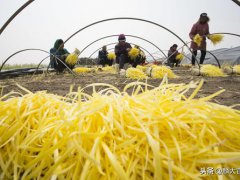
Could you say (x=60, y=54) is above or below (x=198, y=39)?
below

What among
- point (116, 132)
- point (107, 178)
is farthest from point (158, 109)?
point (107, 178)

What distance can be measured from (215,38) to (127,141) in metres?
5.92

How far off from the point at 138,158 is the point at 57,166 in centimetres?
23

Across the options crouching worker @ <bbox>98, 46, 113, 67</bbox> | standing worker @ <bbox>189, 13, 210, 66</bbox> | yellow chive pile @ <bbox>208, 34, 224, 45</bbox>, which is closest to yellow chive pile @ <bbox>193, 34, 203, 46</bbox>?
yellow chive pile @ <bbox>208, 34, 224, 45</bbox>

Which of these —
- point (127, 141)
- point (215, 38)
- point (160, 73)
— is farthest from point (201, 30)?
point (127, 141)

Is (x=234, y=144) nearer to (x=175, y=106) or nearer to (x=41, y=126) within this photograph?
(x=175, y=106)

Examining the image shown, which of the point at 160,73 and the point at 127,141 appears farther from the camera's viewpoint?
the point at 160,73

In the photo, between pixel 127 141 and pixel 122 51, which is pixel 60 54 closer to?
pixel 122 51

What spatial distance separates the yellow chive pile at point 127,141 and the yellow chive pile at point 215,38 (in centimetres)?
558

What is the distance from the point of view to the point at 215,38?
19.5 feet

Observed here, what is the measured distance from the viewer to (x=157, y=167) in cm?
58

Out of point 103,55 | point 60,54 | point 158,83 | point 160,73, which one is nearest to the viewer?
point 158,83

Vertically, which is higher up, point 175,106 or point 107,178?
point 175,106

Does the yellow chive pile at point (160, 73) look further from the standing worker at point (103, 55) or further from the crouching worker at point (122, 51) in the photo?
the standing worker at point (103, 55)
